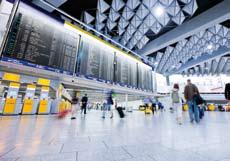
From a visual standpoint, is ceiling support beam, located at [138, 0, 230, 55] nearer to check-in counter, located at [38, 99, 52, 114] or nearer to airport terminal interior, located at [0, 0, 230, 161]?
airport terminal interior, located at [0, 0, 230, 161]

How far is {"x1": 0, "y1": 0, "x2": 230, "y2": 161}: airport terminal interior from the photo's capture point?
1620 mm

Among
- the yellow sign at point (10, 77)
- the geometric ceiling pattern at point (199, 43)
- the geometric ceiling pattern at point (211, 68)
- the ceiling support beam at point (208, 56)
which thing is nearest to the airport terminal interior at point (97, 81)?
the yellow sign at point (10, 77)

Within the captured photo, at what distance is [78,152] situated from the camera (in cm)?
142

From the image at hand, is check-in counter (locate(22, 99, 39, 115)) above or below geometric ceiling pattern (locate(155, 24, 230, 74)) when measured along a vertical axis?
below

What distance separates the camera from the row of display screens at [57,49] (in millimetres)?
4355

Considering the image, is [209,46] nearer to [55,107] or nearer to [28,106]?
[55,107]

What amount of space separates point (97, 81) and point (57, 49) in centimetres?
252

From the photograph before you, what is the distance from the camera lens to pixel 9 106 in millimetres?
6840

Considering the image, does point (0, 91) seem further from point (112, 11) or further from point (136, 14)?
point (136, 14)

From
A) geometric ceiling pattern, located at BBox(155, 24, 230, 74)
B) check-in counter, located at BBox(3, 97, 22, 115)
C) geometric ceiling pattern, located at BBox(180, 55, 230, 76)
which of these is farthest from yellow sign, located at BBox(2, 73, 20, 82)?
geometric ceiling pattern, located at BBox(180, 55, 230, 76)

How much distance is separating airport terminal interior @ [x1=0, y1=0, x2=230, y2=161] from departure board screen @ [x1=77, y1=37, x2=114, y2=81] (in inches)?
2.2

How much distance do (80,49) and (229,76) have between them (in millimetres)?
34668

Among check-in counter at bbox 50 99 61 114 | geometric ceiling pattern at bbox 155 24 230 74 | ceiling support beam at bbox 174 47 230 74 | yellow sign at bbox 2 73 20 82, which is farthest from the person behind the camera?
ceiling support beam at bbox 174 47 230 74

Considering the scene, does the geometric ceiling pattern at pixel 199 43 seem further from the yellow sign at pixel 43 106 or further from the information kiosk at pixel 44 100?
Result: the yellow sign at pixel 43 106
